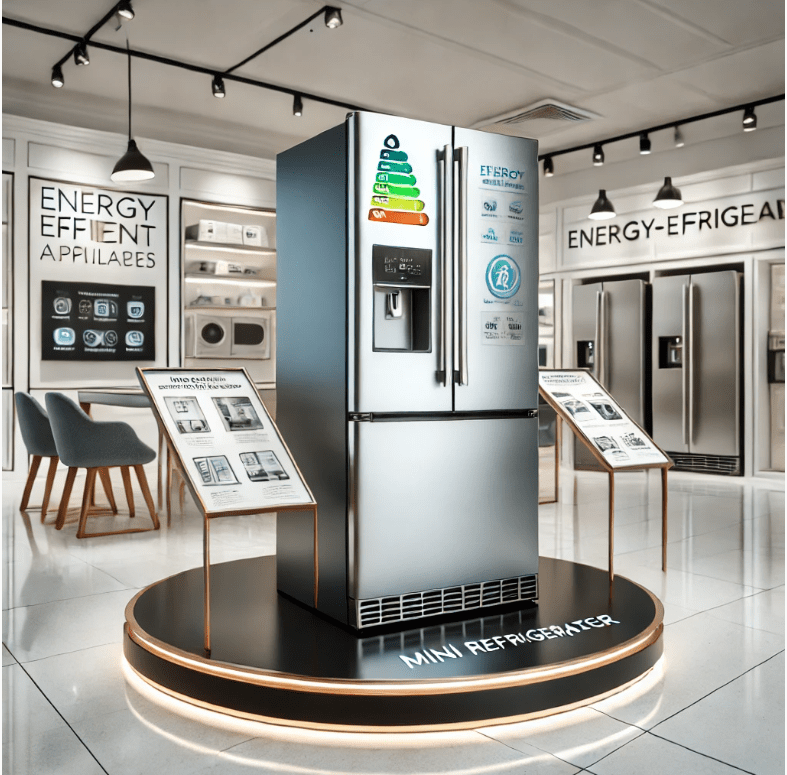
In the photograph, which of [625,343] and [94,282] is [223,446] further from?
[625,343]

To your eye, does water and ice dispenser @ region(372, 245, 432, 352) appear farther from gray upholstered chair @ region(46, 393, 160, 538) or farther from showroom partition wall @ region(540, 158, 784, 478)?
showroom partition wall @ region(540, 158, 784, 478)

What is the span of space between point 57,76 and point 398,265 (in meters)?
5.08

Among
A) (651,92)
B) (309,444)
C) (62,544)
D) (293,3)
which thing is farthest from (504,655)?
(651,92)

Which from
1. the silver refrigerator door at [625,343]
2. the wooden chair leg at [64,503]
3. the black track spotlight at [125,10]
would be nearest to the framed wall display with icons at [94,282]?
the black track spotlight at [125,10]

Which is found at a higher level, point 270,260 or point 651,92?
point 651,92

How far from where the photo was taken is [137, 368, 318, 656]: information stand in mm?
2582

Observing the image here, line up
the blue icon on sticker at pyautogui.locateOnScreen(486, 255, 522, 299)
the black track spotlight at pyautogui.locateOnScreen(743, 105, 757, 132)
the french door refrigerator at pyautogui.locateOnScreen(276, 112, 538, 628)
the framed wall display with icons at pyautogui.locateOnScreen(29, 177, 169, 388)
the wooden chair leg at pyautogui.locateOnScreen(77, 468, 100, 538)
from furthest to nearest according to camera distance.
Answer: the framed wall display with icons at pyautogui.locateOnScreen(29, 177, 169, 388)
the black track spotlight at pyautogui.locateOnScreen(743, 105, 757, 132)
the wooden chair leg at pyautogui.locateOnScreen(77, 468, 100, 538)
the blue icon on sticker at pyautogui.locateOnScreen(486, 255, 522, 299)
the french door refrigerator at pyautogui.locateOnScreen(276, 112, 538, 628)

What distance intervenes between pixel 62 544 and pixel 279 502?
2529 millimetres

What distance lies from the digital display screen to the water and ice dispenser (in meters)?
5.50

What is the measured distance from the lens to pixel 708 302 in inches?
302

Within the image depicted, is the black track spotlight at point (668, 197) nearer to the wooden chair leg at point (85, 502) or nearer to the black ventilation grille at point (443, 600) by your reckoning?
the black ventilation grille at point (443, 600)

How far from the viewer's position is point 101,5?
5367 millimetres

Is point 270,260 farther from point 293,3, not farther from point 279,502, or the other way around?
point 279,502

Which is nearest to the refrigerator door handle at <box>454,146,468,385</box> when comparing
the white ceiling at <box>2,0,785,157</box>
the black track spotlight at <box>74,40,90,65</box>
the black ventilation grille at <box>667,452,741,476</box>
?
the white ceiling at <box>2,0,785,157</box>
